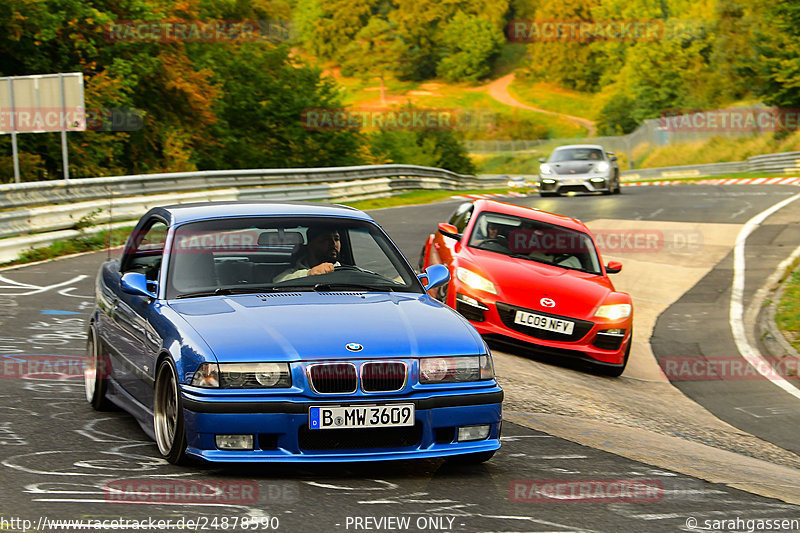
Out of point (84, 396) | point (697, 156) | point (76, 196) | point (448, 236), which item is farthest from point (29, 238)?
point (697, 156)

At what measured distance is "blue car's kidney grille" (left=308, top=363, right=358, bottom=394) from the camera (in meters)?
5.43

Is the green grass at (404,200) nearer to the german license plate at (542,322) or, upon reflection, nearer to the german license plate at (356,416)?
the german license plate at (542,322)

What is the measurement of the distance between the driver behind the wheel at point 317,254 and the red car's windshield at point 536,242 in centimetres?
564

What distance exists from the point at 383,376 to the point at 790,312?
37.9 ft

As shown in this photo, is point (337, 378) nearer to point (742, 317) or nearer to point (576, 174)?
point (742, 317)

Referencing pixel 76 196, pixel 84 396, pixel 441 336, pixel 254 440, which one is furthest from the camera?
pixel 76 196

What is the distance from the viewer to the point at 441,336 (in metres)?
5.82

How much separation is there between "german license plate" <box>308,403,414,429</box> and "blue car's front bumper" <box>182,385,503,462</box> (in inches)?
1.1

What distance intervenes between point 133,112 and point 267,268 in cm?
2421

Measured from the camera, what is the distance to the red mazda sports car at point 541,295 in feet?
37.0

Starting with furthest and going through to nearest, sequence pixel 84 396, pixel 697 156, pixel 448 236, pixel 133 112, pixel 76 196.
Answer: pixel 697 156
pixel 133 112
pixel 76 196
pixel 448 236
pixel 84 396

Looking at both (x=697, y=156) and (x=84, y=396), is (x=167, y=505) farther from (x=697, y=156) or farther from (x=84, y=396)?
(x=697, y=156)

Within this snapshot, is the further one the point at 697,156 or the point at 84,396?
the point at 697,156

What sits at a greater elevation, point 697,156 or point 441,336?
point 441,336
